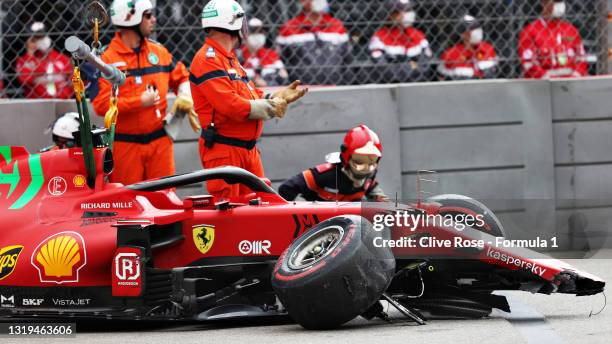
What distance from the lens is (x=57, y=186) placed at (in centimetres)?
685

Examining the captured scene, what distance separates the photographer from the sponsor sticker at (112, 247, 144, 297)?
6328mm

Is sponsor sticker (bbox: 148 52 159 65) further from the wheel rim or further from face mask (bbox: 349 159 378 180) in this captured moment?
the wheel rim

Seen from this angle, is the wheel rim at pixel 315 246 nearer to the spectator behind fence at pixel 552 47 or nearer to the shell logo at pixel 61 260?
the shell logo at pixel 61 260

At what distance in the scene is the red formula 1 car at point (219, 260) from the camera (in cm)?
628

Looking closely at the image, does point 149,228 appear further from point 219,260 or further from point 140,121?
point 140,121

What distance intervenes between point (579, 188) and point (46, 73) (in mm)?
4275

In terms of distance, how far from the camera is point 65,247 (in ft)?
21.1

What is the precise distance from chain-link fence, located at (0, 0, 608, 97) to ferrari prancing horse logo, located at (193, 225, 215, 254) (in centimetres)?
353

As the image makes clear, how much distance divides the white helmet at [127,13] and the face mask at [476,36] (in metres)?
2.92

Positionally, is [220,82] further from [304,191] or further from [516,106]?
[516,106]

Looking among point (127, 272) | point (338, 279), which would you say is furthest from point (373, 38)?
point (338, 279)

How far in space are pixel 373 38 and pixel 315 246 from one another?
4.47 m

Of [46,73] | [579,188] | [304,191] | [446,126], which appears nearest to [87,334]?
[304,191]

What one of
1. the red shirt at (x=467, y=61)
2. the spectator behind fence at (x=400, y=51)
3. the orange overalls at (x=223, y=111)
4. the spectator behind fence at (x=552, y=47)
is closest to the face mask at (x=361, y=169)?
the orange overalls at (x=223, y=111)
